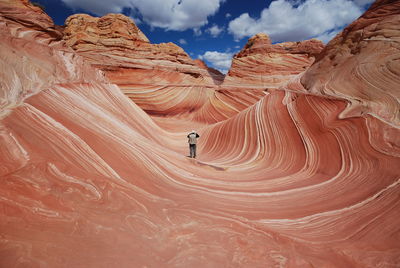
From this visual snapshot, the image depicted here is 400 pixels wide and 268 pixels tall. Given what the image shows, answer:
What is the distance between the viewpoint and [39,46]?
4441 millimetres

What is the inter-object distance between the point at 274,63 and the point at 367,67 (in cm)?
1103

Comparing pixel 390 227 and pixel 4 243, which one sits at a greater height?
pixel 390 227

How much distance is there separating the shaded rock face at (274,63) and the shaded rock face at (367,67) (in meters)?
7.88

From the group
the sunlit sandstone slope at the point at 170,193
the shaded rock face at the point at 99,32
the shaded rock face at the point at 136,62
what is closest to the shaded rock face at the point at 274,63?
the shaded rock face at the point at 136,62

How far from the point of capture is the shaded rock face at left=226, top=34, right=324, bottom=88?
14.0 meters

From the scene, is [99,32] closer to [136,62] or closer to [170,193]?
[136,62]

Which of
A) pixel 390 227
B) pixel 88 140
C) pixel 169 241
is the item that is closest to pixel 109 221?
pixel 169 241

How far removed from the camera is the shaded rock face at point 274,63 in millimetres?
A: 14000

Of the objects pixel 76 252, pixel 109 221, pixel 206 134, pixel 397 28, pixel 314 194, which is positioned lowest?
pixel 76 252

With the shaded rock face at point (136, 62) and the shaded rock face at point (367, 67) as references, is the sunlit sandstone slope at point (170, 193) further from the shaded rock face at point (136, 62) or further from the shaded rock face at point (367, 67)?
the shaded rock face at point (136, 62)

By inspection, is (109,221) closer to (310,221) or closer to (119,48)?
(310,221)

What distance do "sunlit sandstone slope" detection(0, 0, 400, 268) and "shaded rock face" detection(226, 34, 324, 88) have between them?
980 centimetres

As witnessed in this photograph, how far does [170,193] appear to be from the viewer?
8.25 ft

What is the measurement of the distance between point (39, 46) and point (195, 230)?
17.3 ft
